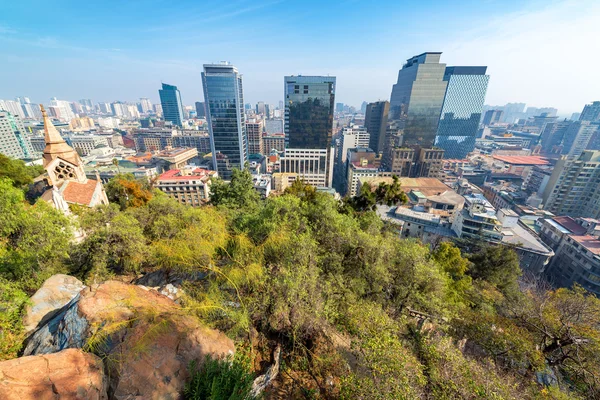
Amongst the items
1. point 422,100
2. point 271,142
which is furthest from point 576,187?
point 271,142

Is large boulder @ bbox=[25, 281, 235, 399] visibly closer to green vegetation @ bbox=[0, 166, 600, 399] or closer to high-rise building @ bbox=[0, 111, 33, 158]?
green vegetation @ bbox=[0, 166, 600, 399]

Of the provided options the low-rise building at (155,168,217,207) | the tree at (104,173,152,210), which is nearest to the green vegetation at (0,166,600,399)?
the tree at (104,173,152,210)

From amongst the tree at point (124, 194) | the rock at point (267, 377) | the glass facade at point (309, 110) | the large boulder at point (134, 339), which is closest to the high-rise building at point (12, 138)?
the tree at point (124, 194)

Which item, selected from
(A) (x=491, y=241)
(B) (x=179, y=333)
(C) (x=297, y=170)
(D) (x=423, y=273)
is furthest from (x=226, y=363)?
(C) (x=297, y=170)

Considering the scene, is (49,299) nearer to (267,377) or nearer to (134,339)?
(134,339)

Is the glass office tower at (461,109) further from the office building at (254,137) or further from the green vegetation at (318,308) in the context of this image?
the green vegetation at (318,308)
